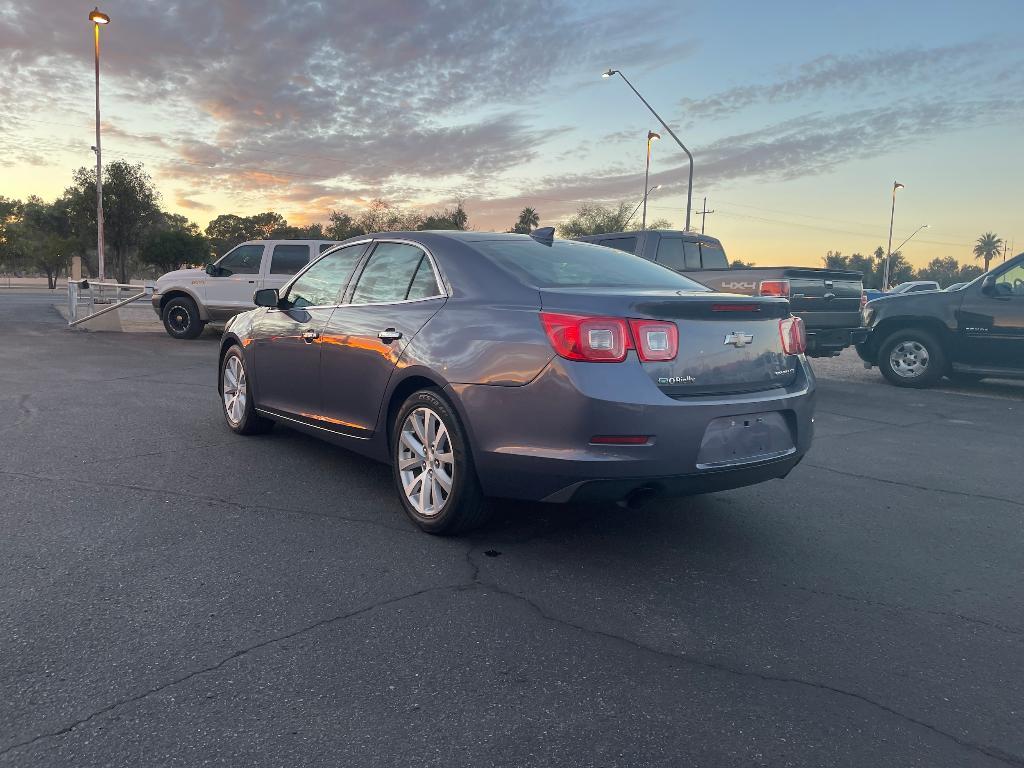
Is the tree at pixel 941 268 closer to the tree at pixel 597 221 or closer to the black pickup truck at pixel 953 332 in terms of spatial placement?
the tree at pixel 597 221

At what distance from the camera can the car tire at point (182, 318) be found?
52.9 feet

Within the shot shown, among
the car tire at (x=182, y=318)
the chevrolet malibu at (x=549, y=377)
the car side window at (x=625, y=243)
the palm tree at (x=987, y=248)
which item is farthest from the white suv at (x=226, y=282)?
the palm tree at (x=987, y=248)

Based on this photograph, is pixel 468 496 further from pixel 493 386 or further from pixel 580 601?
pixel 580 601

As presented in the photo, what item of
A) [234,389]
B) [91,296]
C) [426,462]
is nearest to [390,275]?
[426,462]

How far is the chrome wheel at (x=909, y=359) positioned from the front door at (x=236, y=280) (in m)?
11.2

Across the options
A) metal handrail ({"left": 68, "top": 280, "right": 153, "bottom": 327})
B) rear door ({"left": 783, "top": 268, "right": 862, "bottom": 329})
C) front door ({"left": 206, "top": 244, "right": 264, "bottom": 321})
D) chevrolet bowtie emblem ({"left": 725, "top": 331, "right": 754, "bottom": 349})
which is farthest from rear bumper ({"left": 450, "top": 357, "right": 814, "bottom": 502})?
metal handrail ({"left": 68, "top": 280, "right": 153, "bottom": 327})

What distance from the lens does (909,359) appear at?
1125 cm

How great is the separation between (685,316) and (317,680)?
2244mm

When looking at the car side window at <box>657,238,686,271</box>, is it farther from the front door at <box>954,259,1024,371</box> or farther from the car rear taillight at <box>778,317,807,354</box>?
the car rear taillight at <box>778,317,807,354</box>

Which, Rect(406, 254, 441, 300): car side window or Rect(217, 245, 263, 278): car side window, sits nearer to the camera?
A: Rect(406, 254, 441, 300): car side window

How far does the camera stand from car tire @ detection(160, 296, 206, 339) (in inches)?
634

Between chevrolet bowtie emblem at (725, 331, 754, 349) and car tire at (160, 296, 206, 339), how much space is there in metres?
14.2

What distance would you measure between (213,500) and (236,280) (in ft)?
38.4

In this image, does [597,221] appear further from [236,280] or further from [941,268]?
[941,268]
